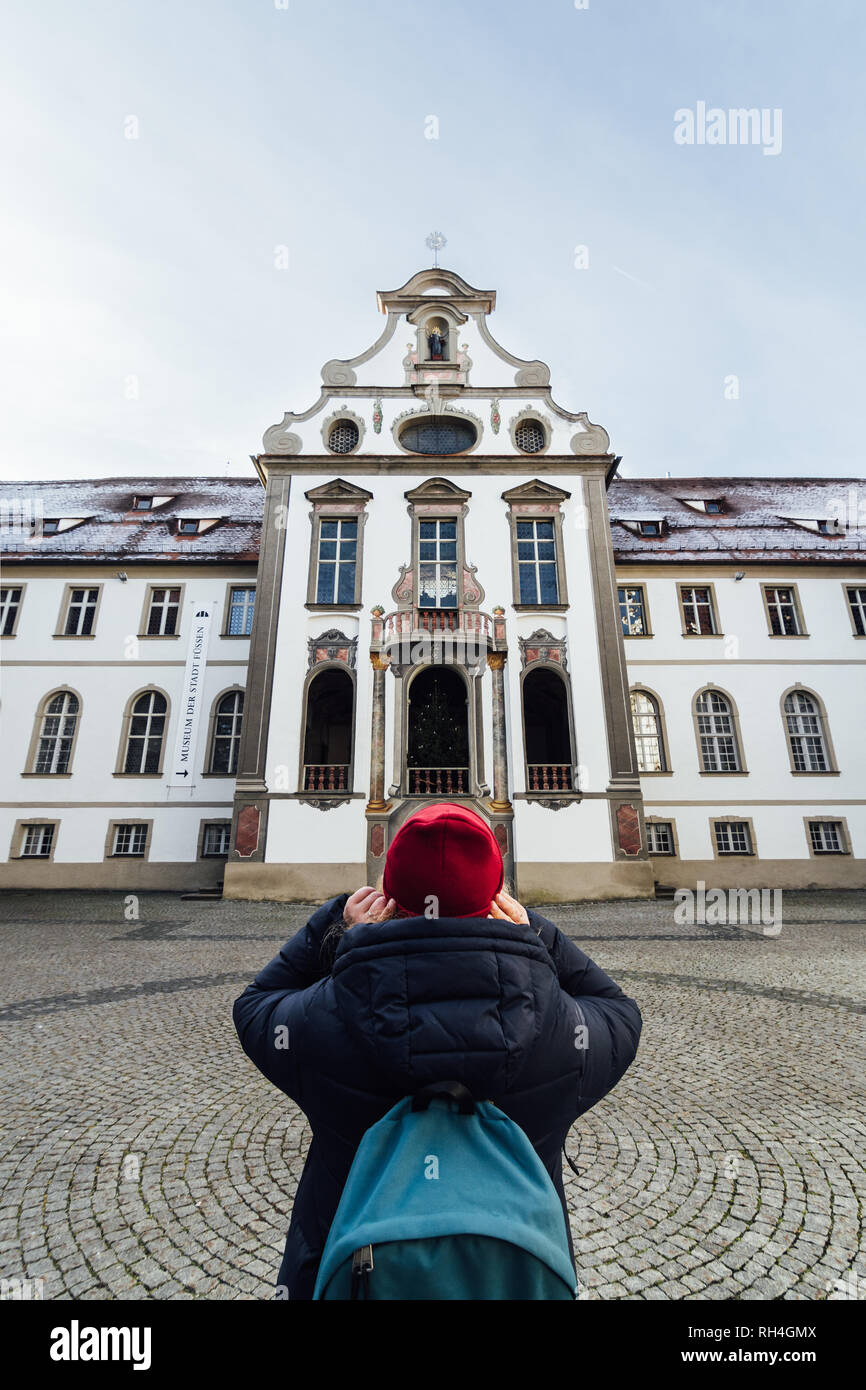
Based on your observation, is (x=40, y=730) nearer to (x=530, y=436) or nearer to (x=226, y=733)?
(x=226, y=733)

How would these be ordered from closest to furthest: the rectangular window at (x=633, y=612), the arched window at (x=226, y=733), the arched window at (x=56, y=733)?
the arched window at (x=56, y=733) < the arched window at (x=226, y=733) < the rectangular window at (x=633, y=612)

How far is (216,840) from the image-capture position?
17.9 metres

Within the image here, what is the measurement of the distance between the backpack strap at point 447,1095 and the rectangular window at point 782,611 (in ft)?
68.8

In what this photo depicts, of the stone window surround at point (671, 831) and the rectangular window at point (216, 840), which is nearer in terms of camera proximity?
the stone window surround at point (671, 831)

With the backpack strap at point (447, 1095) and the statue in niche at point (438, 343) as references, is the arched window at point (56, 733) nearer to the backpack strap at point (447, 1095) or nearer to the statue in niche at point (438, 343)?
the statue in niche at point (438, 343)

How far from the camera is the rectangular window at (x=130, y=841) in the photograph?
58.1ft

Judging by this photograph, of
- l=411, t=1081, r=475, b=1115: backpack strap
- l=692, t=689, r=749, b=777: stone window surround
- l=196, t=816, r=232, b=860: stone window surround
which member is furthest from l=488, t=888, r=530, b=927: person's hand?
l=692, t=689, r=749, b=777: stone window surround

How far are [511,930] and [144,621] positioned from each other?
2068 centimetres

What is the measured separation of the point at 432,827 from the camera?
1346 millimetres

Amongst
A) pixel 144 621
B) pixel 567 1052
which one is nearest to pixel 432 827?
pixel 567 1052

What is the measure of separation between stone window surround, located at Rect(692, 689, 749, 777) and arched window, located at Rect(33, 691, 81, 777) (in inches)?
698

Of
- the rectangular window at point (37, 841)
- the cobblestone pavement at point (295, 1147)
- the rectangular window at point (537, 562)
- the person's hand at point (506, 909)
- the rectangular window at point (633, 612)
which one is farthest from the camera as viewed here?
Answer: the rectangular window at point (633, 612)

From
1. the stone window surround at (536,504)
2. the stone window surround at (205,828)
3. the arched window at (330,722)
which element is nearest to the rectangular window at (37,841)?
the stone window surround at (205,828)
